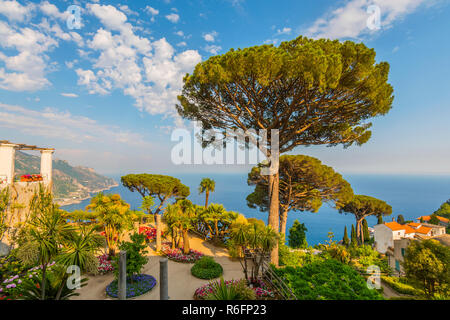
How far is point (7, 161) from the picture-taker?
8719 mm

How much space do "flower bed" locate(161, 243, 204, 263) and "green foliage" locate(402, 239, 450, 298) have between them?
9106 millimetres

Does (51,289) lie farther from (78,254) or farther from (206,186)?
(206,186)

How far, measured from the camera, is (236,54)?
7.74 m

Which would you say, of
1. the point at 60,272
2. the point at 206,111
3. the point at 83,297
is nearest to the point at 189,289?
the point at 83,297

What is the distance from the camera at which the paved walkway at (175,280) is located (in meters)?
6.56

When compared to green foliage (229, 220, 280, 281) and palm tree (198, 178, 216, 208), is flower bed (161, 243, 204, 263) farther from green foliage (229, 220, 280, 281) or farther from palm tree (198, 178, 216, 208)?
palm tree (198, 178, 216, 208)

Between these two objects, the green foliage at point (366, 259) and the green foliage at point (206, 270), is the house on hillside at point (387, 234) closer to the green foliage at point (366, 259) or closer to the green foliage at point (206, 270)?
the green foliage at point (366, 259)

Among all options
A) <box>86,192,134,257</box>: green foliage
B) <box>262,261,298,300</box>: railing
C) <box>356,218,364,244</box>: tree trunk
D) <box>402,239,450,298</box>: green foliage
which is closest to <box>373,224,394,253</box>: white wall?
<box>356,218,364,244</box>: tree trunk

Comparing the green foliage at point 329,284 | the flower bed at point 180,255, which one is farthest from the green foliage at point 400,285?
the flower bed at point 180,255

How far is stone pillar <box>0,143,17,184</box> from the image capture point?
8.60 meters

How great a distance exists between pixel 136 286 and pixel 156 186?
1176cm

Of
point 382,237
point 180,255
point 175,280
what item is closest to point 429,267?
point 175,280

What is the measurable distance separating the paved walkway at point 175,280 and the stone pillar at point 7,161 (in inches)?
240
